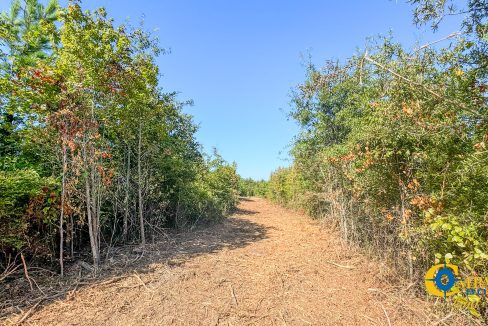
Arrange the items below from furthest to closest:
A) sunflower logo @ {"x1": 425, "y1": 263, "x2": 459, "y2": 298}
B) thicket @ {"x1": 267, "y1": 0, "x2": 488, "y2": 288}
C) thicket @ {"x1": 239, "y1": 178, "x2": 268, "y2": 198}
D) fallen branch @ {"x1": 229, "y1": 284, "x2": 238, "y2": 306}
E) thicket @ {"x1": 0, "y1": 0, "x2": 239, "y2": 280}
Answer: thicket @ {"x1": 239, "y1": 178, "x2": 268, "y2": 198}, thicket @ {"x1": 0, "y1": 0, "x2": 239, "y2": 280}, fallen branch @ {"x1": 229, "y1": 284, "x2": 238, "y2": 306}, sunflower logo @ {"x1": 425, "y1": 263, "x2": 459, "y2": 298}, thicket @ {"x1": 267, "y1": 0, "x2": 488, "y2": 288}

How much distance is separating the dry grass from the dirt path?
0.5 inches

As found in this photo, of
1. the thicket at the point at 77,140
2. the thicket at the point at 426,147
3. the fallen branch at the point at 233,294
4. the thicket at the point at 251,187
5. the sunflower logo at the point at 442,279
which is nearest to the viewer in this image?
the thicket at the point at 426,147

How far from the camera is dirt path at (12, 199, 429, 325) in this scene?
3064 millimetres

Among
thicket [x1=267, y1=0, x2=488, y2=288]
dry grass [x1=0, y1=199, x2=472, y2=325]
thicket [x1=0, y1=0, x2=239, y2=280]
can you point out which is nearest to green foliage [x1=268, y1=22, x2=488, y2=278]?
thicket [x1=267, y1=0, x2=488, y2=288]

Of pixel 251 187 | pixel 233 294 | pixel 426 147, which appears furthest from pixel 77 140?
pixel 251 187

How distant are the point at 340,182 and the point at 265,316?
12.8 ft

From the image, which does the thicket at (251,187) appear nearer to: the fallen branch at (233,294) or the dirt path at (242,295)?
the dirt path at (242,295)

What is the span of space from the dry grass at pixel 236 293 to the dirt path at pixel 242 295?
0.01m

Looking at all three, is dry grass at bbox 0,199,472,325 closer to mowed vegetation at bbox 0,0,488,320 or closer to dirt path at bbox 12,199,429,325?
dirt path at bbox 12,199,429,325

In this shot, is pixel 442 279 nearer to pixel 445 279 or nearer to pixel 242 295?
pixel 445 279

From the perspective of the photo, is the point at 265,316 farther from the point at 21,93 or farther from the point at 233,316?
the point at 21,93

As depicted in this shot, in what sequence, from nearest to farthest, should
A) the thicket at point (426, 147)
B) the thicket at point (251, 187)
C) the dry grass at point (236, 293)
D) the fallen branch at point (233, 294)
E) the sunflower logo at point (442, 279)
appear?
1. the thicket at point (426, 147)
2. the sunflower logo at point (442, 279)
3. the dry grass at point (236, 293)
4. the fallen branch at point (233, 294)
5. the thicket at point (251, 187)

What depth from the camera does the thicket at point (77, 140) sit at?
3.94 meters

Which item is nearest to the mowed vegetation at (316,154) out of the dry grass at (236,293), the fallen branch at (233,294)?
the dry grass at (236,293)
